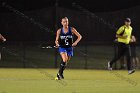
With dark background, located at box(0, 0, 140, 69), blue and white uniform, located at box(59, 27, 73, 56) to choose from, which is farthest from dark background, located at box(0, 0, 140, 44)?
blue and white uniform, located at box(59, 27, 73, 56)

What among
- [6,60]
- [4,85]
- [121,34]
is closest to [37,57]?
[6,60]

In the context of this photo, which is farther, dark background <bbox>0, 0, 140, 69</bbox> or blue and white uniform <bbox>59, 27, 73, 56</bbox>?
dark background <bbox>0, 0, 140, 69</bbox>

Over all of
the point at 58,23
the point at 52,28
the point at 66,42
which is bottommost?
the point at 66,42

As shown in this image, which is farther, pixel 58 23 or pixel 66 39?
pixel 58 23

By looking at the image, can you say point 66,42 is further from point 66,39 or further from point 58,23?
point 58,23

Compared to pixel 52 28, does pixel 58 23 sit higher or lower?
higher

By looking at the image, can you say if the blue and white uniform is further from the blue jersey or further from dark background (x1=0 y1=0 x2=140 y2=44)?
dark background (x1=0 y1=0 x2=140 y2=44)

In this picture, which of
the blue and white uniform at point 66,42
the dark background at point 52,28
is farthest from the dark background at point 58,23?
the blue and white uniform at point 66,42

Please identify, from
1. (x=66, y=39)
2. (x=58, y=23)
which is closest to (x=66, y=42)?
(x=66, y=39)

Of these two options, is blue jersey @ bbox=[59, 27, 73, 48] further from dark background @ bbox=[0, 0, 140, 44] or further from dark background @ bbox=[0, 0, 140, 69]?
dark background @ bbox=[0, 0, 140, 44]

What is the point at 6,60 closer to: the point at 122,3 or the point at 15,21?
the point at 15,21

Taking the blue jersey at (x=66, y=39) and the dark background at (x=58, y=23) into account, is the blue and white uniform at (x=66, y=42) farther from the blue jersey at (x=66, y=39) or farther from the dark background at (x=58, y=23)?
the dark background at (x=58, y=23)

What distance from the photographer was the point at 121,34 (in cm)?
1905

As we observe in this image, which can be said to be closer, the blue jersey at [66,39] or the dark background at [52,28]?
the blue jersey at [66,39]
